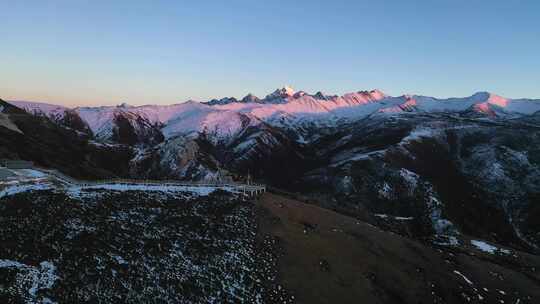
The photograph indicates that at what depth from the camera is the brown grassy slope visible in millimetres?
46844

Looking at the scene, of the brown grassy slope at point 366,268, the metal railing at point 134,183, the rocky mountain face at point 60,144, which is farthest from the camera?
the rocky mountain face at point 60,144

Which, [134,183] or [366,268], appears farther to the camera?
[134,183]

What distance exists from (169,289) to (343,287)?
64.4 ft

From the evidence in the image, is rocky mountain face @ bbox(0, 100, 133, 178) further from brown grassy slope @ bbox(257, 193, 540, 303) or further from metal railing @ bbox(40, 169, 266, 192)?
brown grassy slope @ bbox(257, 193, 540, 303)

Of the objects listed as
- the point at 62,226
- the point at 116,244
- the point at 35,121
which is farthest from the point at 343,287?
the point at 35,121

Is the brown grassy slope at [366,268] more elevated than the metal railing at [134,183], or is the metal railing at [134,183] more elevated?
the metal railing at [134,183]

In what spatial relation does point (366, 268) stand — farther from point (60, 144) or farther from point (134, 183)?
point (60, 144)

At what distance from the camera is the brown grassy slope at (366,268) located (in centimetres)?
4684

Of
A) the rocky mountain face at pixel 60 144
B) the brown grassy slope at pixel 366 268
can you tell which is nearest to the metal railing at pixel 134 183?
the brown grassy slope at pixel 366 268

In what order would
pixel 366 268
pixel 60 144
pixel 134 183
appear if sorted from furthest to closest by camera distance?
pixel 60 144 → pixel 134 183 → pixel 366 268

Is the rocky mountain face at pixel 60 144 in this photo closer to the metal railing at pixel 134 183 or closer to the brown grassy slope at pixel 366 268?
the metal railing at pixel 134 183

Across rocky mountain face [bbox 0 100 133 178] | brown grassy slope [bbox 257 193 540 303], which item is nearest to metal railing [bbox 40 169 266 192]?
brown grassy slope [bbox 257 193 540 303]

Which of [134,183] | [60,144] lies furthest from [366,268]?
[60,144]

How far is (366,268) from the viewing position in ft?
174
